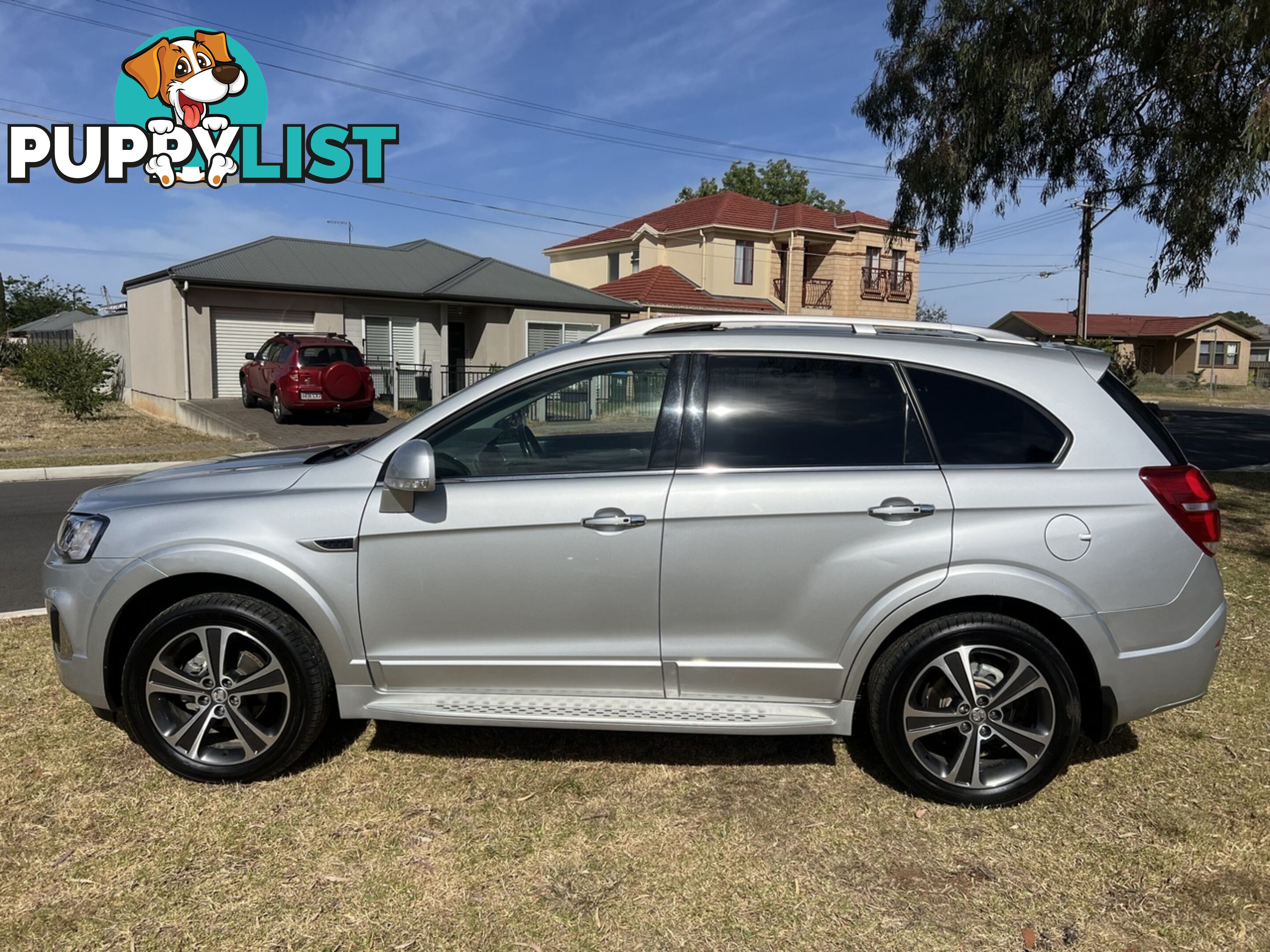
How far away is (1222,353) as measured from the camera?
56375mm

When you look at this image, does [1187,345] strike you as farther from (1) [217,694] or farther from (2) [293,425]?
(1) [217,694]

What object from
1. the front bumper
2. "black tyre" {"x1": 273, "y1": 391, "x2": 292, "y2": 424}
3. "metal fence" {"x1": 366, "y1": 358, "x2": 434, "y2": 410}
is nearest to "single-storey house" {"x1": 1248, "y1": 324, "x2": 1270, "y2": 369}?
"metal fence" {"x1": 366, "y1": 358, "x2": 434, "y2": 410}

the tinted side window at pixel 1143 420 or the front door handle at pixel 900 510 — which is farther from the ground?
the tinted side window at pixel 1143 420

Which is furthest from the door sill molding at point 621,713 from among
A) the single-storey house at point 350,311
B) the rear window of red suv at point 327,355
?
the single-storey house at point 350,311

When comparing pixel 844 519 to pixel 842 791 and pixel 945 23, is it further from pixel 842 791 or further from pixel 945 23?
pixel 945 23

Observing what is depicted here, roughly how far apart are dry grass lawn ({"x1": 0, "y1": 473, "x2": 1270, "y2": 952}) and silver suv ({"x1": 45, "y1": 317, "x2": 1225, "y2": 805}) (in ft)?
0.96

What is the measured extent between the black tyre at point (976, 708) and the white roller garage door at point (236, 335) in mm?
22785

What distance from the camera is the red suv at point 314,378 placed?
62.3 ft

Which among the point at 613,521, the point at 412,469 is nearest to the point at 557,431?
the point at 613,521

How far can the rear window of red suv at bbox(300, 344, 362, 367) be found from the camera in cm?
1927

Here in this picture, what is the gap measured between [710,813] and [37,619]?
4.54m

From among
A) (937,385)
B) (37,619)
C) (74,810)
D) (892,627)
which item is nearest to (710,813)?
(892,627)

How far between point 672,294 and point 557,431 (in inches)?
1193

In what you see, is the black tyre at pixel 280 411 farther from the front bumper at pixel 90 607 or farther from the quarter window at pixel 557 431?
the quarter window at pixel 557 431
